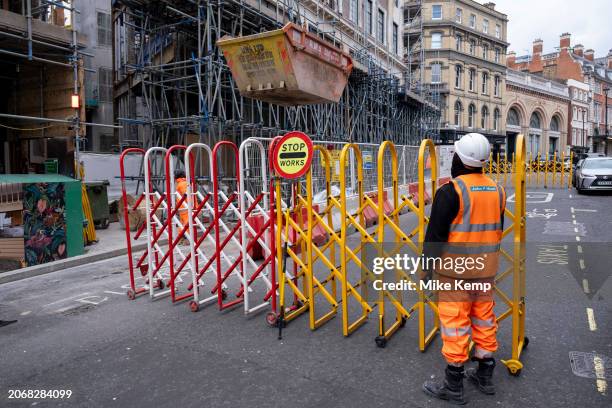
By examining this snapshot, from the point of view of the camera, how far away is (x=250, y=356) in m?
4.36

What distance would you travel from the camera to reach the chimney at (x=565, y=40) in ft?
209

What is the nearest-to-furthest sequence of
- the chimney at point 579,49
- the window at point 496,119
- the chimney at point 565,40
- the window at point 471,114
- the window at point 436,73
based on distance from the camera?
the window at point 436,73
the window at point 471,114
the window at point 496,119
the chimney at point 565,40
the chimney at point 579,49

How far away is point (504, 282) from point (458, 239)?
3540 mm

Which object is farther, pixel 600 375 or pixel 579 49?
pixel 579 49

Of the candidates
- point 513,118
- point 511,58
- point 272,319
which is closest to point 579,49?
point 511,58

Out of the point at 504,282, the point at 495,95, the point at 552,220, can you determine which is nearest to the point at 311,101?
the point at 504,282

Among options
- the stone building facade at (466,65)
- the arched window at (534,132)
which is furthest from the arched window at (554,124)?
the stone building facade at (466,65)

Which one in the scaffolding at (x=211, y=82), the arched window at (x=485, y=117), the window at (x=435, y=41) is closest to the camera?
the scaffolding at (x=211, y=82)

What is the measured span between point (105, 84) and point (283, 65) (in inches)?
689

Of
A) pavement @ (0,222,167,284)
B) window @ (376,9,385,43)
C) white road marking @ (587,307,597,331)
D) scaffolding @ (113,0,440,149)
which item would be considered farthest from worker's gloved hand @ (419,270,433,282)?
window @ (376,9,385,43)

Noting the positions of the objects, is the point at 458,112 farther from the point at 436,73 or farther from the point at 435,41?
the point at 435,41

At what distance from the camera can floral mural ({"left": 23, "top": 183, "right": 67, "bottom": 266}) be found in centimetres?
786

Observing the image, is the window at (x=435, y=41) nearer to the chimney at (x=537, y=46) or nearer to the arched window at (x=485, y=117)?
the arched window at (x=485, y=117)

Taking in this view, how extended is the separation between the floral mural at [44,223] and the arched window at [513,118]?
5076cm
